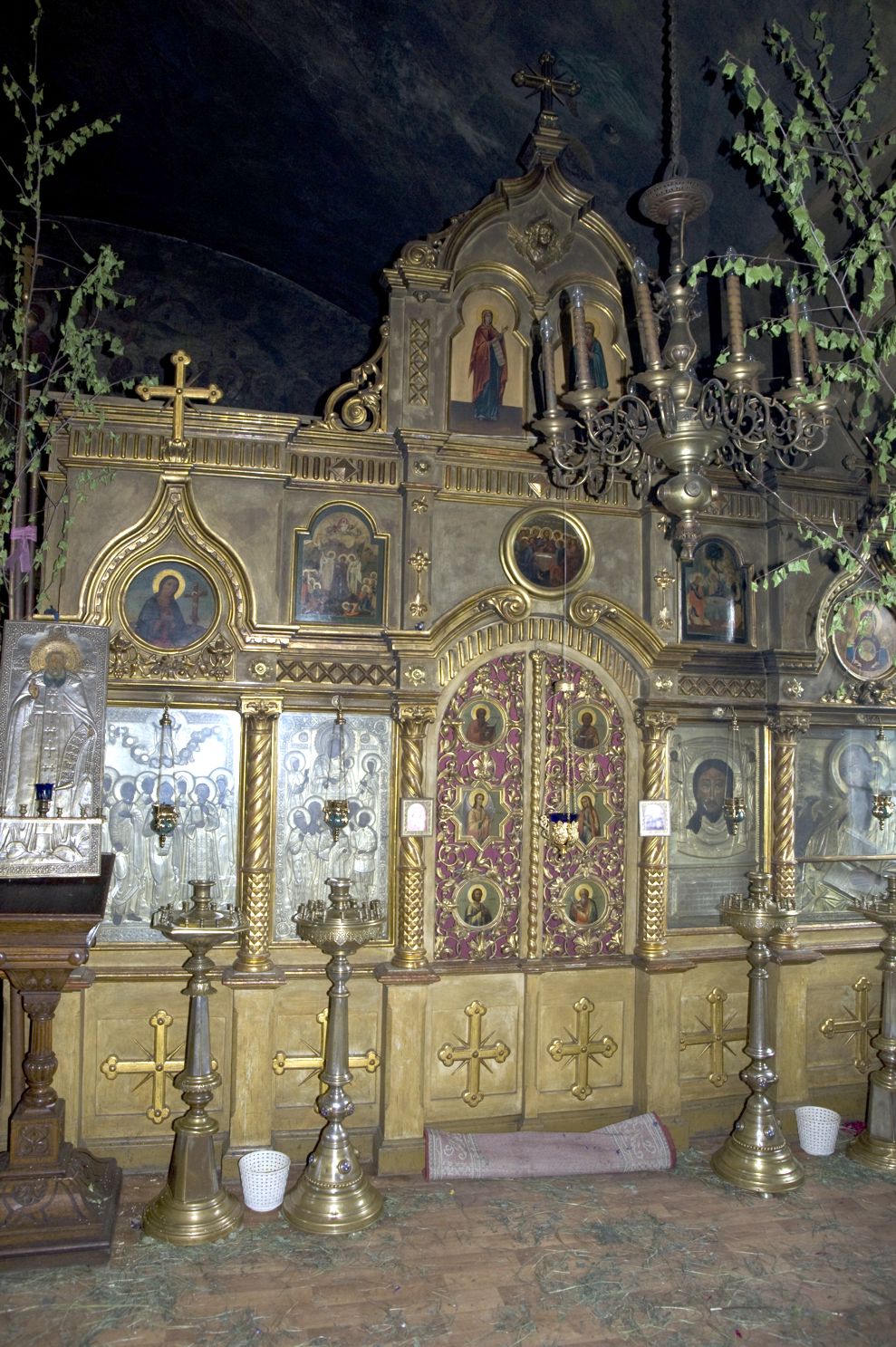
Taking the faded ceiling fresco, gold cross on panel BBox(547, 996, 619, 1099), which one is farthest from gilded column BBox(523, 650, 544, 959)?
the faded ceiling fresco

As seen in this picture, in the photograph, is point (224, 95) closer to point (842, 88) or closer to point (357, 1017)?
point (842, 88)

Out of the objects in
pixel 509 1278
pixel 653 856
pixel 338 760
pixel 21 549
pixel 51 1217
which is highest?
pixel 21 549

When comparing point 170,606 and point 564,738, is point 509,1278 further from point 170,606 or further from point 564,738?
point 170,606

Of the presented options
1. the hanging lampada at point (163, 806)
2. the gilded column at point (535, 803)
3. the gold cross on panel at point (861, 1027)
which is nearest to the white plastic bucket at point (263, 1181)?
the hanging lampada at point (163, 806)

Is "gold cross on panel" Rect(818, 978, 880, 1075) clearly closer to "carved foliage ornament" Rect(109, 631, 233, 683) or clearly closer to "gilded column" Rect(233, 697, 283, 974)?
"gilded column" Rect(233, 697, 283, 974)

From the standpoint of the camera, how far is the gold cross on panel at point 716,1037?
6188mm

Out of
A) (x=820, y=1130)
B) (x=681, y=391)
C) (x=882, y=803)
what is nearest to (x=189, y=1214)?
(x=820, y=1130)

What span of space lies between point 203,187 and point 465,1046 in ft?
21.3

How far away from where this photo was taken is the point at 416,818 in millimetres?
5648

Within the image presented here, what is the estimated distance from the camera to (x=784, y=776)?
638 cm

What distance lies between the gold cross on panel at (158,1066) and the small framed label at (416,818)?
5.31 feet

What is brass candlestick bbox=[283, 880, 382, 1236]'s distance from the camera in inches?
192

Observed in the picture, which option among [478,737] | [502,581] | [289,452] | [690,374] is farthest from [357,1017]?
[690,374]

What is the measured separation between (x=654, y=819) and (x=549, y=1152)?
1.96 m
